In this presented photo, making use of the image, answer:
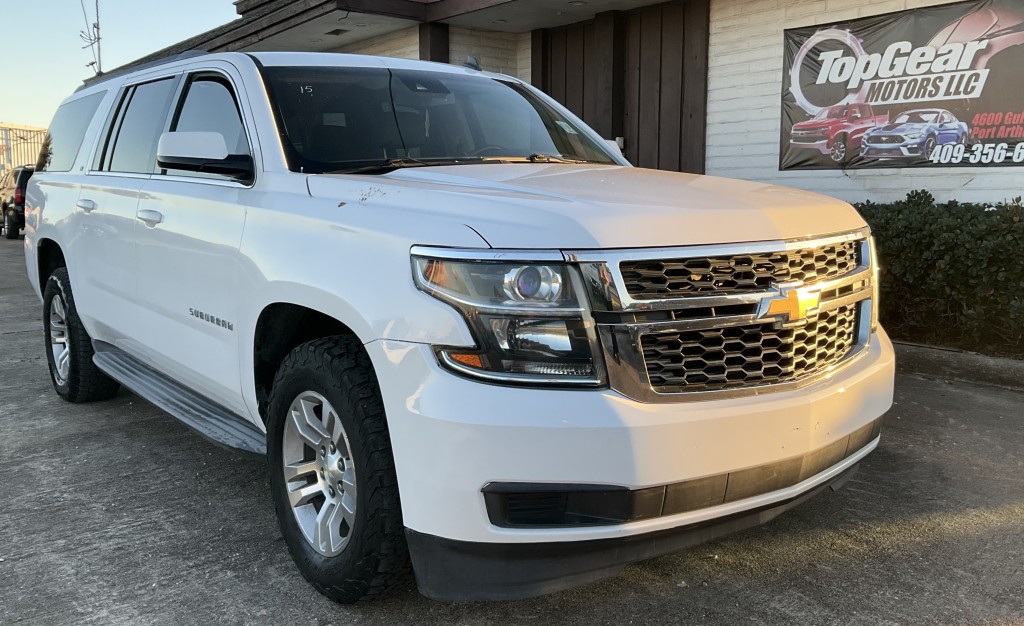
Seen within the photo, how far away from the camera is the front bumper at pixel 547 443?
217 centimetres

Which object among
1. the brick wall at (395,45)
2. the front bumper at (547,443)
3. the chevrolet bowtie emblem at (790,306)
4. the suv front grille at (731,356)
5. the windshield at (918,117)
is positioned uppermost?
the brick wall at (395,45)

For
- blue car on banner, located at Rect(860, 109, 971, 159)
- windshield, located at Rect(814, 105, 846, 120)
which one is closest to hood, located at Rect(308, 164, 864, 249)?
blue car on banner, located at Rect(860, 109, 971, 159)

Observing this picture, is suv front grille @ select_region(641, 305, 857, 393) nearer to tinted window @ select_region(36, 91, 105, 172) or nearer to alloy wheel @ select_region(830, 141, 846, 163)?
tinted window @ select_region(36, 91, 105, 172)

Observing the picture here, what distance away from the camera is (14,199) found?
65.2 feet

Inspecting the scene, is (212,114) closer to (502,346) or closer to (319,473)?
(319,473)

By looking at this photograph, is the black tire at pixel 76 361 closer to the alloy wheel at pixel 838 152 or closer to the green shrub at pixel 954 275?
the green shrub at pixel 954 275

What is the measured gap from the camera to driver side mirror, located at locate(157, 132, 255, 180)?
10.4 feet

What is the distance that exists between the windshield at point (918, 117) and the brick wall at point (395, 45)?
6.96m

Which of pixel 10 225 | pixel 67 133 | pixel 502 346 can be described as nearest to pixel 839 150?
pixel 67 133

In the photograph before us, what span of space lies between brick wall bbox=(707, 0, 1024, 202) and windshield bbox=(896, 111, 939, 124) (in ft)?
1.54

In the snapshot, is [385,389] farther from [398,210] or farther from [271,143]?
[271,143]

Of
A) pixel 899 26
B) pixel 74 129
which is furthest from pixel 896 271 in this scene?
pixel 74 129

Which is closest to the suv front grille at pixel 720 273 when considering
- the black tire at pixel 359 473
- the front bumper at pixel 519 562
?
the front bumper at pixel 519 562

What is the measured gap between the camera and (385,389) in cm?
237
